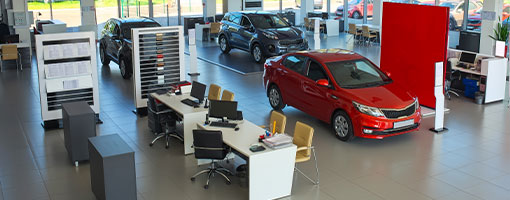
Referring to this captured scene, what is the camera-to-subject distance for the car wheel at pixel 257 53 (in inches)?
676

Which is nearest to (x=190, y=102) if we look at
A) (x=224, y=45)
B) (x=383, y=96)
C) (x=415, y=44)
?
(x=383, y=96)

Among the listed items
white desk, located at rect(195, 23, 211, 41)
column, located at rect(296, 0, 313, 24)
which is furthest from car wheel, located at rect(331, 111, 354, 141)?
column, located at rect(296, 0, 313, 24)

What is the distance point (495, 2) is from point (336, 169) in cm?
978

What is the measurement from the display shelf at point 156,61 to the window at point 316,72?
8.93 feet

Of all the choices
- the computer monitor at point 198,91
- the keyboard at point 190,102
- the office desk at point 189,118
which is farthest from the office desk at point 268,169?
the computer monitor at point 198,91

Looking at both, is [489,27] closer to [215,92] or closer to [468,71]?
[468,71]

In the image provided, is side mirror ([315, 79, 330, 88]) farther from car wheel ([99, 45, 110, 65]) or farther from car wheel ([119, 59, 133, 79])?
car wheel ([99, 45, 110, 65])

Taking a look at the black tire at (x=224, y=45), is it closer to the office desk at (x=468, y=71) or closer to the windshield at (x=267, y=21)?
the windshield at (x=267, y=21)

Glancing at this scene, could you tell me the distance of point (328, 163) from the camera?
28.6 ft

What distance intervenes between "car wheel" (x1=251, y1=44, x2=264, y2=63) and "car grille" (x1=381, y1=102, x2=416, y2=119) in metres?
8.01

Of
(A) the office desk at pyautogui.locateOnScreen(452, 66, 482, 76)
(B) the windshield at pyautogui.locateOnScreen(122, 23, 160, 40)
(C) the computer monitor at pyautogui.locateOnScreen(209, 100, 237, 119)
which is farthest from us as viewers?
(B) the windshield at pyautogui.locateOnScreen(122, 23, 160, 40)

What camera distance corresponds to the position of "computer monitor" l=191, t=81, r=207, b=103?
9.66 meters

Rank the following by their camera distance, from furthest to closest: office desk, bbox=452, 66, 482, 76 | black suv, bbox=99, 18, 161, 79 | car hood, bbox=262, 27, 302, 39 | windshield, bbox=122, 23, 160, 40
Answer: car hood, bbox=262, 27, 302, 39
windshield, bbox=122, 23, 160, 40
black suv, bbox=99, 18, 161, 79
office desk, bbox=452, 66, 482, 76

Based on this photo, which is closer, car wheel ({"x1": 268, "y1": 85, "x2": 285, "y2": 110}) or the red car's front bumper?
the red car's front bumper
